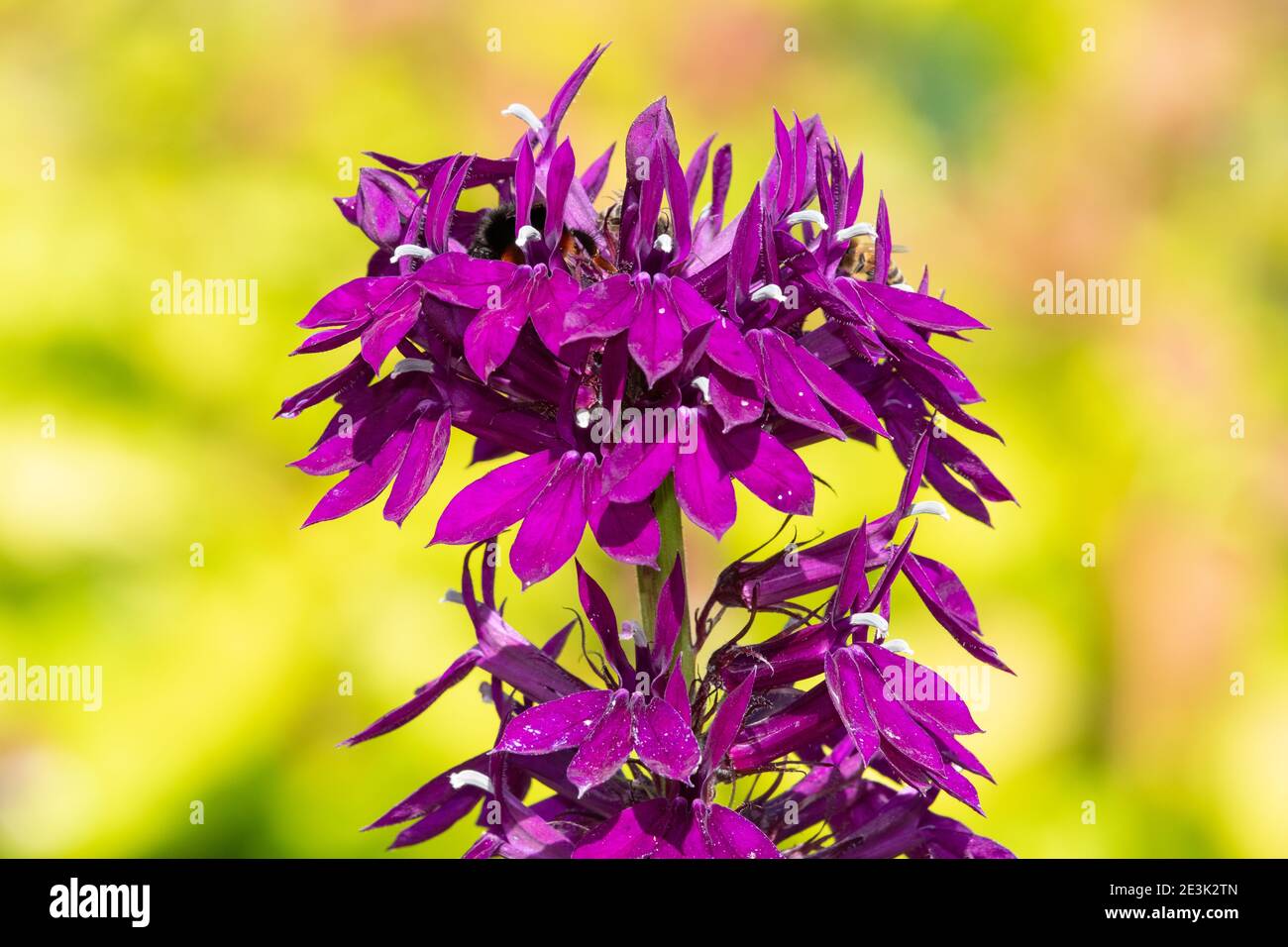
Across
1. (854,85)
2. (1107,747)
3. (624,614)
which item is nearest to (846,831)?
(624,614)

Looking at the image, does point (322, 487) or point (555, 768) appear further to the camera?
point (322, 487)

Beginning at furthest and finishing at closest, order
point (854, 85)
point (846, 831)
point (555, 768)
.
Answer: point (854, 85)
point (846, 831)
point (555, 768)

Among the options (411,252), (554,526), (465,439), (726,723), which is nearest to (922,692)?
(726,723)

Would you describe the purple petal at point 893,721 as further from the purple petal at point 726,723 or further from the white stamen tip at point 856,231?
the white stamen tip at point 856,231

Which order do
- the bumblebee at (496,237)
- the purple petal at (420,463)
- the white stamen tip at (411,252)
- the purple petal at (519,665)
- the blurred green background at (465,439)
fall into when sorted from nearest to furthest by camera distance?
the purple petal at (420,463) → the white stamen tip at (411,252) → the purple petal at (519,665) → the bumblebee at (496,237) → the blurred green background at (465,439)

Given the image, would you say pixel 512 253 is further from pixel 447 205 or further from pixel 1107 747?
pixel 1107 747

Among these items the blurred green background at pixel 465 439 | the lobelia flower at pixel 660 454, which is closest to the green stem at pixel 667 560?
the lobelia flower at pixel 660 454
